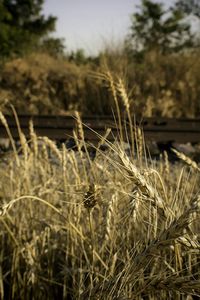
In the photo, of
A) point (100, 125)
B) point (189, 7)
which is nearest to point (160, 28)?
point (189, 7)

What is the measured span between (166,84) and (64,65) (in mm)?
3215

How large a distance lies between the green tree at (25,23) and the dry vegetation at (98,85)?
3658mm

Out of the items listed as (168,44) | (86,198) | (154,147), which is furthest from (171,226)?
(168,44)

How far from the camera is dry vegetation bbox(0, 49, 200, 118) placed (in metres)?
10.7

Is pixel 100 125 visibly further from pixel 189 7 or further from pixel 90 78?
pixel 189 7

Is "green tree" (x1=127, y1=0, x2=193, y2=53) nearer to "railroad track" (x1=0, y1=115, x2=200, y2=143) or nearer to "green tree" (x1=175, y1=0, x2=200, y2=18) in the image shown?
"green tree" (x1=175, y1=0, x2=200, y2=18)

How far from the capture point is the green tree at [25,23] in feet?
59.5

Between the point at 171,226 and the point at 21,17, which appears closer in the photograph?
the point at 171,226

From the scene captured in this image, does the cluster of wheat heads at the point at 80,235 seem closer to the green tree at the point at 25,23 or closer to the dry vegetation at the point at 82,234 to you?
the dry vegetation at the point at 82,234

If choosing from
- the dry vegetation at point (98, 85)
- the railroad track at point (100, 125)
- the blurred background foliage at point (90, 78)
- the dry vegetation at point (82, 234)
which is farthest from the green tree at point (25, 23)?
the dry vegetation at point (82, 234)

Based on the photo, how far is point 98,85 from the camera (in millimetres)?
11531

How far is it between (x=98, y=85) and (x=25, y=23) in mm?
10071

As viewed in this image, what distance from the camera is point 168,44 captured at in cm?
1992

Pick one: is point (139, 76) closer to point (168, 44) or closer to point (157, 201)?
point (168, 44)
